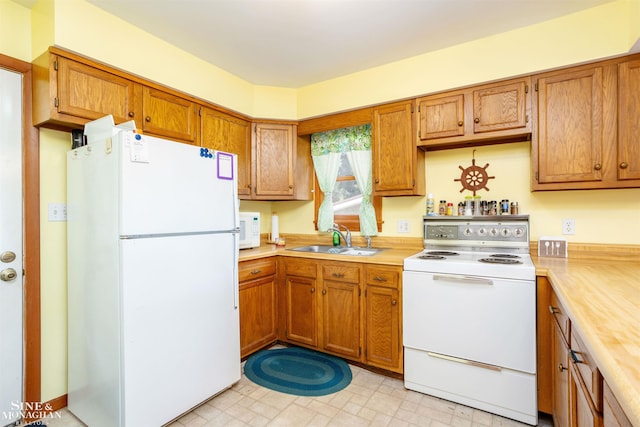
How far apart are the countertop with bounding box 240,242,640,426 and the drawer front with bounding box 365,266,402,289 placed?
63 millimetres

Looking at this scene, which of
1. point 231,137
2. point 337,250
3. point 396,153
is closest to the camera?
point 396,153

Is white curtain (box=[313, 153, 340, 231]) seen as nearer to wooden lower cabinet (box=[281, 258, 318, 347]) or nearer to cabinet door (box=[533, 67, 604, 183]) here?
wooden lower cabinet (box=[281, 258, 318, 347])

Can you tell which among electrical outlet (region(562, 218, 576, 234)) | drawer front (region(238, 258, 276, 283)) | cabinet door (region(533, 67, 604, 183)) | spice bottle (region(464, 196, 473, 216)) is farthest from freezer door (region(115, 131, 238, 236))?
electrical outlet (region(562, 218, 576, 234))

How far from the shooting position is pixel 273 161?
10.1ft

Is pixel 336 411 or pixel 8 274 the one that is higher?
pixel 8 274

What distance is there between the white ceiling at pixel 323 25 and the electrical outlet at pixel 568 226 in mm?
1331

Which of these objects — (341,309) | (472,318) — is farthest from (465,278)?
Answer: (341,309)

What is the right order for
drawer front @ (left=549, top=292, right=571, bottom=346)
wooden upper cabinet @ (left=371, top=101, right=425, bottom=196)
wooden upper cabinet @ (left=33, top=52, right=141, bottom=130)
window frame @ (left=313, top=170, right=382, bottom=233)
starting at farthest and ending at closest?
window frame @ (left=313, top=170, right=382, bottom=233), wooden upper cabinet @ (left=371, top=101, right=425, bottom=196), wooden upper cabinet @ (left=33, top=52, right=141, bottom=130), drawer front @ (left=549, top=292, right=571, bottom=346)

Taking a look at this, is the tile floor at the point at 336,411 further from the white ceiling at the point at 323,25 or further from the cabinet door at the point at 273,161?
the white ceiling at the point at 323,25

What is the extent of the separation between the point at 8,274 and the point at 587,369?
275cm

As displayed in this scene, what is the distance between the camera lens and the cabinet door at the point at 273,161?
9.93 ft

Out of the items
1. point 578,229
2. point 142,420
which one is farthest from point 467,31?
point 142,420

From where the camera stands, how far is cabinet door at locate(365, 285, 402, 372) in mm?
2229

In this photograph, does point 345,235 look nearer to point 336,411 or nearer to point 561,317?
point 336,411
